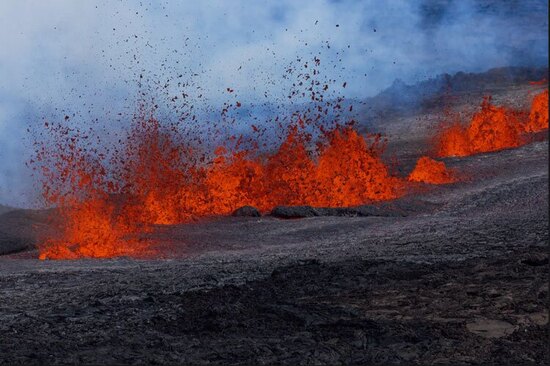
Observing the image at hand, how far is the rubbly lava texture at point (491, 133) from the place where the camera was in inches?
878

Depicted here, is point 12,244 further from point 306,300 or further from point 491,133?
point 491,133

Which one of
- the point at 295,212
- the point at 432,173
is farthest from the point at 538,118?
the point at 295,212

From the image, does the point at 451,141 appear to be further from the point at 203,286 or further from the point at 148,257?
the point at 203,286

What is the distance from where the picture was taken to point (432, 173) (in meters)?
18.9

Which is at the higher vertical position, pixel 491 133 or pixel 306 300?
pixel 491 133

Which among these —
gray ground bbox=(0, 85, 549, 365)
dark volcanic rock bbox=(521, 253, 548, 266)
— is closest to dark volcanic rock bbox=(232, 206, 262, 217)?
gray ground bbox=(0, 85, 549, 365)

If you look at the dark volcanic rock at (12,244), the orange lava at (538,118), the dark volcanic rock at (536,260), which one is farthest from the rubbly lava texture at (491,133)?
the dark volcanic rock at (536,260)

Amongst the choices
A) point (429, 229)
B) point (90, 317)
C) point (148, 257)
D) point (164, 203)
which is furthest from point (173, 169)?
point (90, 317)

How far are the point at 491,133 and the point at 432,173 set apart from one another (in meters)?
4.60

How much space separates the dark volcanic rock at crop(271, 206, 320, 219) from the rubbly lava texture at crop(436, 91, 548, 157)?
760 cm

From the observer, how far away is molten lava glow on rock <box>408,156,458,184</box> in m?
18.7

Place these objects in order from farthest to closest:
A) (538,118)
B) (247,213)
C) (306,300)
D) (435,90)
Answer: (435,90)
(538,118)
(247,213)
(306,300)

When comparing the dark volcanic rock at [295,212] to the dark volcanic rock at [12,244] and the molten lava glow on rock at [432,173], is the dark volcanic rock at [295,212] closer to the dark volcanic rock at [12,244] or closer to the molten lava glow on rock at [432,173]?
the molten lava glow on rock at [432,173]

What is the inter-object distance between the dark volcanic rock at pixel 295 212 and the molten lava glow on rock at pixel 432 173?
3.71 meters
